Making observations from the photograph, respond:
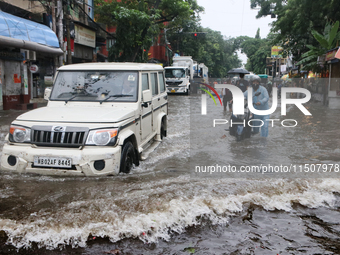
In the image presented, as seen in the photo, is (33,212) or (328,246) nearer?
(328,246)

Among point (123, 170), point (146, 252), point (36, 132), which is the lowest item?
point (146, 252)

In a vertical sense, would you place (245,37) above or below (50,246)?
above

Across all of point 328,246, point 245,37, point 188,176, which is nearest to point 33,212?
point 188,176

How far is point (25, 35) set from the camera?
42.5 feet

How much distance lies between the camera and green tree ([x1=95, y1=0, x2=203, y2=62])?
2219cm

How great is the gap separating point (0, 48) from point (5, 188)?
1091cm

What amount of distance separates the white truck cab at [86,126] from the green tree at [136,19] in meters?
16.9

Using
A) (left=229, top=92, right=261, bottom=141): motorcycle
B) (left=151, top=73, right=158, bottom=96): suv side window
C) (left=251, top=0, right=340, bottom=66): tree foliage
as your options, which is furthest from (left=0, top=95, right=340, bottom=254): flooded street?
(left=251, top=0, right=340, bottom=66): tree foliage

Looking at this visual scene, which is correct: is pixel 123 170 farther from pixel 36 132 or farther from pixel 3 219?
pixel 3 219

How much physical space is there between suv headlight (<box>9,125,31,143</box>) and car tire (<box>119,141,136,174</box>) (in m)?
1.34

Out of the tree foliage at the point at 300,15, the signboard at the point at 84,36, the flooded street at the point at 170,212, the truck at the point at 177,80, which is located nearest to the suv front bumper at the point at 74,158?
the flooded street at the point at 170,212

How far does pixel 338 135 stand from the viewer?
32.6 ft

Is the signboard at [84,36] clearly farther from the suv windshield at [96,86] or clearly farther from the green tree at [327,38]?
the suv windshield at [96,86]

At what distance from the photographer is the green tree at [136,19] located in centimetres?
2219
